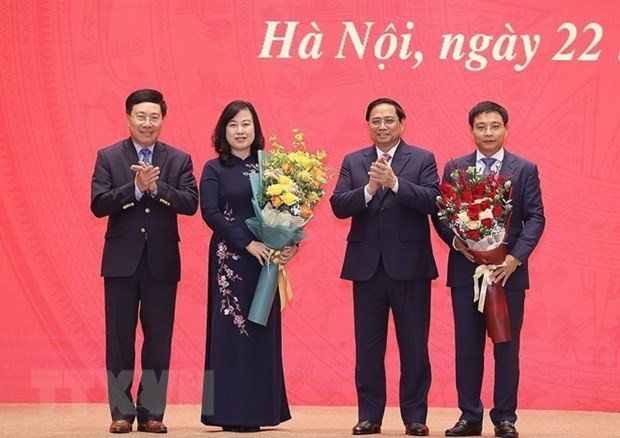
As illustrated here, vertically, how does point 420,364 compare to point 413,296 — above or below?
below

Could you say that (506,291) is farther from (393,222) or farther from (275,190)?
(275,190)

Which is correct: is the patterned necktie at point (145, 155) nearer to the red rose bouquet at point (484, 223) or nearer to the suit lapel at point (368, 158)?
the suit lapel at point (368, 158)

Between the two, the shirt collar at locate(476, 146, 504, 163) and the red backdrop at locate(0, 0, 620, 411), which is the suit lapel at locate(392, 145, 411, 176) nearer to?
the shirt collar at locate(476, 146, 504, 163)

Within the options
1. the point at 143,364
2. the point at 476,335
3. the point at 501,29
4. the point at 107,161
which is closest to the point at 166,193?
the point at 107,161

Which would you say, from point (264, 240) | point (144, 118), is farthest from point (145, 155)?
point (264, 240)

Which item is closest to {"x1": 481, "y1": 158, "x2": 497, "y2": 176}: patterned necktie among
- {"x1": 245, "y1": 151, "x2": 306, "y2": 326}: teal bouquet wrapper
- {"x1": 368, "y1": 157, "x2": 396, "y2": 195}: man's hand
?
{"x1": 368, "y1": 157, "x2": 396, "y2": 195}: man's hand

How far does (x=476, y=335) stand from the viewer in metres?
4.57

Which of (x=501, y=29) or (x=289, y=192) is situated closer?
(x=289, y=192)

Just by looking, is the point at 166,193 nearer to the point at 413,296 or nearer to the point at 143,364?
the point at 143,364

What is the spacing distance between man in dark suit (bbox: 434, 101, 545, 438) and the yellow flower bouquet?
2.00 ft

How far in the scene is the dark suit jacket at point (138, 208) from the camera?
4543mm

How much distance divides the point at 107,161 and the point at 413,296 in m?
1.43

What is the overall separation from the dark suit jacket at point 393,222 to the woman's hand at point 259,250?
34 cm

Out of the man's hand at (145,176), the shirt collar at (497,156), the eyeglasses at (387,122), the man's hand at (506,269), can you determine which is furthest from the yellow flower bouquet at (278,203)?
the man's hand at (506,269)
